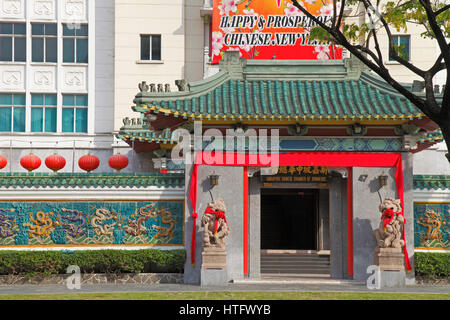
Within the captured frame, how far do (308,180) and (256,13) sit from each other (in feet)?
50.2

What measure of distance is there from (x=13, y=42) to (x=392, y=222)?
2339 cm

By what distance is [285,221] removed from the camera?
29.1 m

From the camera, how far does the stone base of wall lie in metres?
18.8

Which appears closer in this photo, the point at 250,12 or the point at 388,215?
the point at 388,215

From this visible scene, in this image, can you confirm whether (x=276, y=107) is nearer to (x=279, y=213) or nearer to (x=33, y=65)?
(x=279, y=213)

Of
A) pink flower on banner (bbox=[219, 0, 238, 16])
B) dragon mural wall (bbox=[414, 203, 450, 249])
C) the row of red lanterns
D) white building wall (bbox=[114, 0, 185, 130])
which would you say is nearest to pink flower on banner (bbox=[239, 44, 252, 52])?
pink flower on banner (bbox=[219, 0, 238, 16])

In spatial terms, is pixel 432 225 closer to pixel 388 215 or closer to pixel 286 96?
pixel 388 215

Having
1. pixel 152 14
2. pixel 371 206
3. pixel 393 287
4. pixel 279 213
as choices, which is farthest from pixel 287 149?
pixel 152 14

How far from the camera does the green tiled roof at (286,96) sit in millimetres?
18516

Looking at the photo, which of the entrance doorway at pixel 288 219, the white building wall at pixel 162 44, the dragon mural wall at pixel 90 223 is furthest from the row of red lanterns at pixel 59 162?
the dragon mural wall at pixel 90 223

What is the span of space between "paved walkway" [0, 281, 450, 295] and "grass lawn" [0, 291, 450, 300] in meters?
0.84

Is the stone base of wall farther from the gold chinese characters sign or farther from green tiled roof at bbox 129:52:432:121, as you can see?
green tiled roof at bbox 129:52:432:121

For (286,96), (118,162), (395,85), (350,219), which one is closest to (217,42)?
(118,162)

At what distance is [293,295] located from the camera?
15820mm
